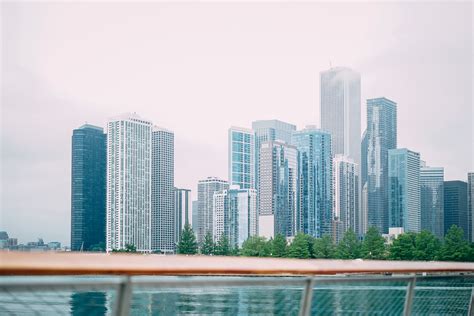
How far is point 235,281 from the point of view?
2.99 m

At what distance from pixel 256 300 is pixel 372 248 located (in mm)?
113164

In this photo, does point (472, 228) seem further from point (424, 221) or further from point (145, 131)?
point (145, 131)

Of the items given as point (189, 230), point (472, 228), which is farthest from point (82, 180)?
point (472, 228)

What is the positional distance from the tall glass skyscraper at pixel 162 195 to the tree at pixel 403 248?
64.0 meters

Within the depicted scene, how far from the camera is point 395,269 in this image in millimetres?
3764

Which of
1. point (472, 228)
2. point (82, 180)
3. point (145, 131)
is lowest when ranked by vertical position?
point (472, 228)

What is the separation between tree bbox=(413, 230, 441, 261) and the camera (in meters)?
Result: 112

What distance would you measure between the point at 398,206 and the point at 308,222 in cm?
2394

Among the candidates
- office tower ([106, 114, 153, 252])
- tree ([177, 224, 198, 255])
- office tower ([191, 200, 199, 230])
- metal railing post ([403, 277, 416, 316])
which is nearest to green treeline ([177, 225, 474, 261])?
tree ([177, 224, 198, 255])

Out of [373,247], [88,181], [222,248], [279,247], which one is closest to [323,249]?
[279,247]

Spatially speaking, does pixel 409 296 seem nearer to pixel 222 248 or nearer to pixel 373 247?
pixel 373 247

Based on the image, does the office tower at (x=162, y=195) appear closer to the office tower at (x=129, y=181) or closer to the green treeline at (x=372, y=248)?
the office tower at (x=129, y=181)

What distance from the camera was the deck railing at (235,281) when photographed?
2.23 metres

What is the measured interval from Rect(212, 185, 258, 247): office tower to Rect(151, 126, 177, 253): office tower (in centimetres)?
1123
